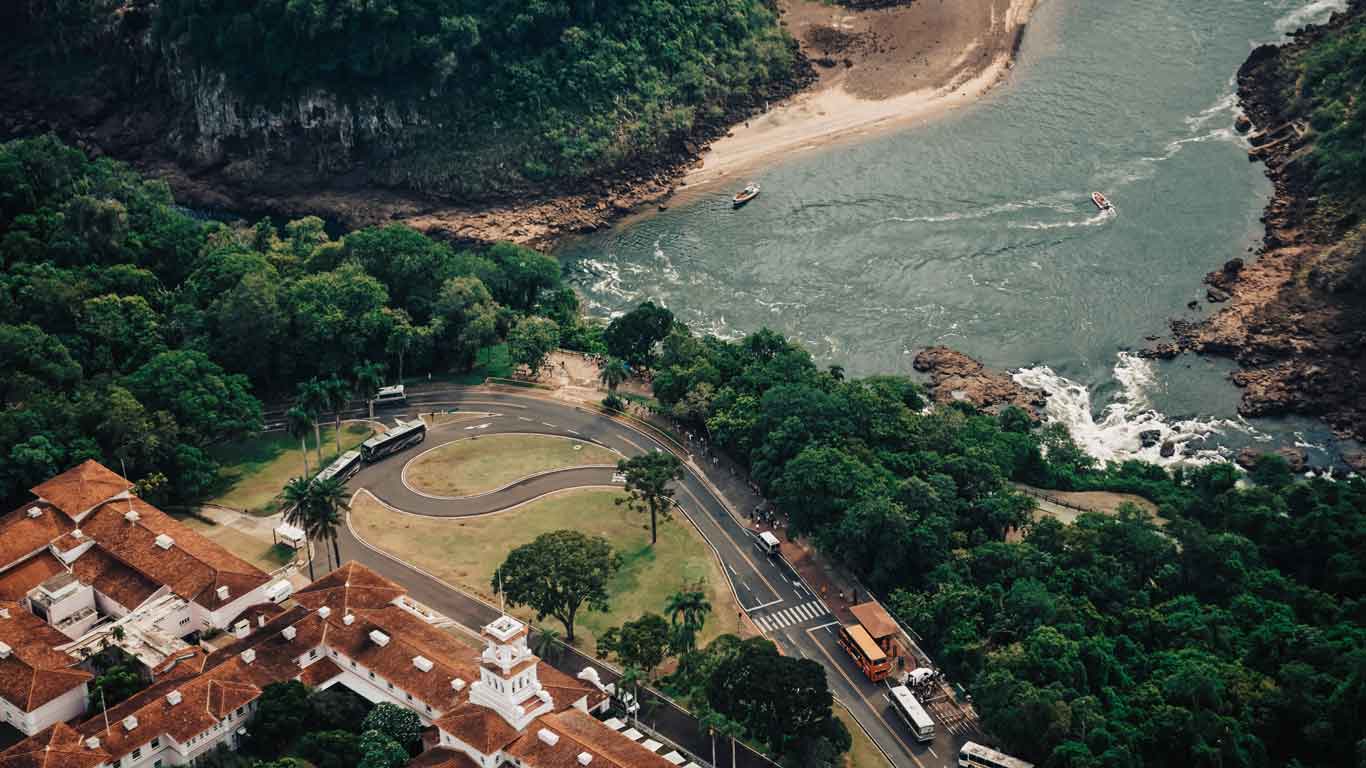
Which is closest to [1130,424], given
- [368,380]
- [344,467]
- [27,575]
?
[368,380]

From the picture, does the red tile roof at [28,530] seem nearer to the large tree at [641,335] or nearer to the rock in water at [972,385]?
the large tree at [641,335]

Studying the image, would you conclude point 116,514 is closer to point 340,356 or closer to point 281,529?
point 281,529

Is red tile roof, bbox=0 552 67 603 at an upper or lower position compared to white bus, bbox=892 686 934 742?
upper

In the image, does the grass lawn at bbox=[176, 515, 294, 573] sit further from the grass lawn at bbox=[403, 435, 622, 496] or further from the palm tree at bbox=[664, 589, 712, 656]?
the palm tree at bbox=[664, 589, 712, 656]

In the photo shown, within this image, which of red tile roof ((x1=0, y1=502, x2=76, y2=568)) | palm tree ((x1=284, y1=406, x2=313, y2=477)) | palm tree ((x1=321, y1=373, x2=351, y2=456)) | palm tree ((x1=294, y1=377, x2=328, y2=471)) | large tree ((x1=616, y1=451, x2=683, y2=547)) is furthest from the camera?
palm tree ((x1=321, y1=373, x2=351, y2=456))

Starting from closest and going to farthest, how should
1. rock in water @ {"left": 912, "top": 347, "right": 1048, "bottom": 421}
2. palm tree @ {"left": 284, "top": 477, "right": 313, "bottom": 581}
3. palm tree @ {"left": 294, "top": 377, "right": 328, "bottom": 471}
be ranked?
1. palm tree @ {"left": 284, "top": 477, "right": 313, "bottom": 581}
2. palm tree @ {"left": 294, "top": 377, "right": 328, "bottom": 471}
3. rock in water @ {"left": 912, "top": 347, "right": 1048, "bottom": 421}

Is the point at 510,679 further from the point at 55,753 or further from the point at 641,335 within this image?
the point at 641,335

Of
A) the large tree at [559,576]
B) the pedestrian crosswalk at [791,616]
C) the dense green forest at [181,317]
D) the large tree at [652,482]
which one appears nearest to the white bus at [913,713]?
the pedestrian crosswalk at [791,616]

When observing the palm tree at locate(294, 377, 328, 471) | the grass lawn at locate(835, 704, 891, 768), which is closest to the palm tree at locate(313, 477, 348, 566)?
the palm tree at locate(294, 377, 328, 471)

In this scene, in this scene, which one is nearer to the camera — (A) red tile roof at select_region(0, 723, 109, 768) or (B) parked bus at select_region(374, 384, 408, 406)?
(A) red tile roof at select_region(0, 723, 109, 768)
